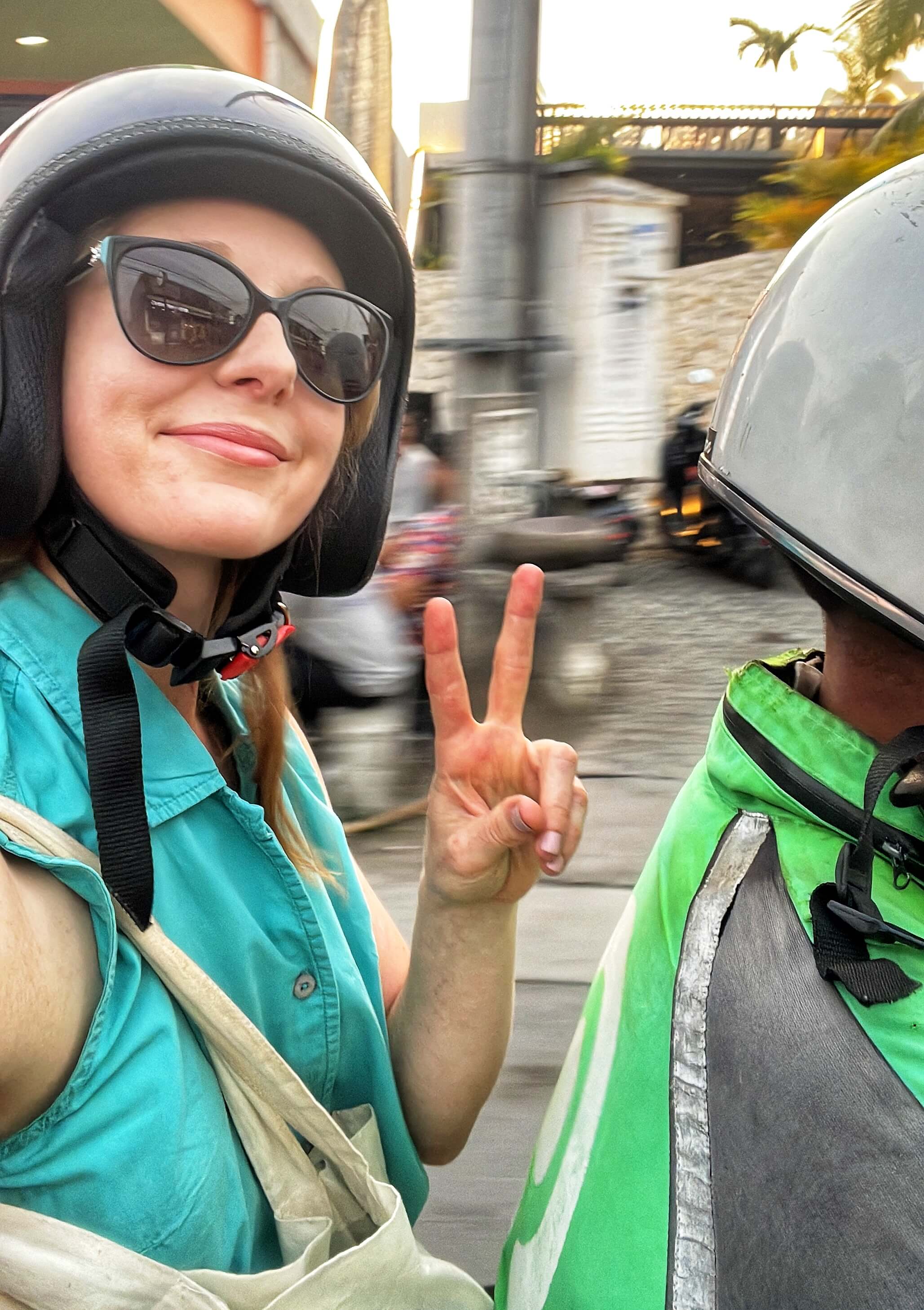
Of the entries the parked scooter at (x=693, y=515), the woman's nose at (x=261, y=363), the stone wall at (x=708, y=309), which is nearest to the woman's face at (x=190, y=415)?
the woman's nose at (x=261, y=363)

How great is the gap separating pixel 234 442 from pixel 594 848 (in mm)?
3229

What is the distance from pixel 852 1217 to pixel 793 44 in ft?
55.0

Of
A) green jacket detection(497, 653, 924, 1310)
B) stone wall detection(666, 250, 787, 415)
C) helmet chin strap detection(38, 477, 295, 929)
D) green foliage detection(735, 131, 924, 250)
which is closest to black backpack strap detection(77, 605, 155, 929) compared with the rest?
helmet chin strap detection(38, 477, 295, 929)

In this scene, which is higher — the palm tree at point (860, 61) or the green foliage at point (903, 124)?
the palm tree at point (860, 61)

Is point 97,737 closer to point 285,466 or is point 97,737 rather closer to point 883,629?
point 285,466

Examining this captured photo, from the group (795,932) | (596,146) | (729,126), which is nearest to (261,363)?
(795,932)

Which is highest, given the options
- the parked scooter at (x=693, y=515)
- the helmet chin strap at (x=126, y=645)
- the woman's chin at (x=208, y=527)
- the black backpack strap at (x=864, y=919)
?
the woman's chin at (x=208, y=527)

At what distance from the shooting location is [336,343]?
1414mm

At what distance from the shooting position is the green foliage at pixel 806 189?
33.4ft

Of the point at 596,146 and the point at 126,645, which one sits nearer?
the point at 126,645

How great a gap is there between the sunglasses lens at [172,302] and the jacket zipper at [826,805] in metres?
0.67

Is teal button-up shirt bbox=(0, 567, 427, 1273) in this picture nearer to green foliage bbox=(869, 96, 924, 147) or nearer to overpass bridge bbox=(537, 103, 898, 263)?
green foliage bbox=(869, 96, 924, 147)

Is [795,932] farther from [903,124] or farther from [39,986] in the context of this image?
[903,124]

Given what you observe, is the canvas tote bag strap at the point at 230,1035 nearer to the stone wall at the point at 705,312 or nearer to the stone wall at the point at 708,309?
the stone wall at the point at 705,312
